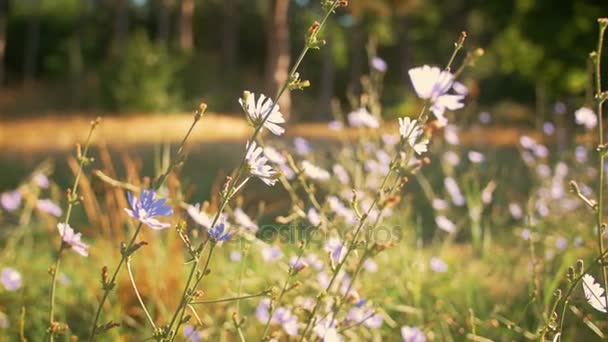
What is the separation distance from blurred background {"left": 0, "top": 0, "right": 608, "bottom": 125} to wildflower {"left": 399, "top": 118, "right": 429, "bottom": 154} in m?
9.19

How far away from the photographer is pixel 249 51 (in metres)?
23.0

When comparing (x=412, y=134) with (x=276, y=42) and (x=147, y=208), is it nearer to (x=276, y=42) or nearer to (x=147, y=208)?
Answer: (x=147, y=208)

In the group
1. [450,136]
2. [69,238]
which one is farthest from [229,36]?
[69,238]

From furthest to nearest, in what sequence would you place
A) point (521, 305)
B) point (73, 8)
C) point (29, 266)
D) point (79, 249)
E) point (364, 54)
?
point (364, 54)
point (73, 8)
point (29, 266)
point (521, 305)
point (79, 249)

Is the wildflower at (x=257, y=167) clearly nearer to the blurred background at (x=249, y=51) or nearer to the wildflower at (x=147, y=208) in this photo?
the wildflower at (x=147, y=208)

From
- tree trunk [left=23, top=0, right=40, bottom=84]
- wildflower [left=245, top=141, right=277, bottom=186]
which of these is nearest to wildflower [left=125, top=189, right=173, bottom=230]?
wildflower [left=245, top=141, right=277, bottom=186]

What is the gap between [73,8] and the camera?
2258 cm

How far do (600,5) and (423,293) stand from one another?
10361 mm

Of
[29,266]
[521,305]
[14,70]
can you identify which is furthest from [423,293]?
[14,70]

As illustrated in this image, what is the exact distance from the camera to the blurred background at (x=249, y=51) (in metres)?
12.5

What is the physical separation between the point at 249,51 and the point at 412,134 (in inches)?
886

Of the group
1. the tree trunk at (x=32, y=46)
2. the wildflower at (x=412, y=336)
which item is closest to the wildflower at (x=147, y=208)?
the wildflower at (x=412, y=336)

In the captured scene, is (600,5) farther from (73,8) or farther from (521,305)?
(73,8)

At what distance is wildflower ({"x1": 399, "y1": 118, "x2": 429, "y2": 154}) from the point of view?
93 cm
